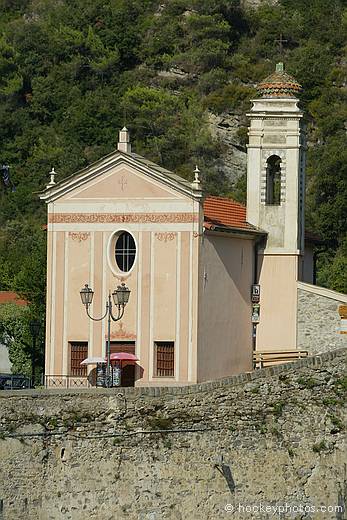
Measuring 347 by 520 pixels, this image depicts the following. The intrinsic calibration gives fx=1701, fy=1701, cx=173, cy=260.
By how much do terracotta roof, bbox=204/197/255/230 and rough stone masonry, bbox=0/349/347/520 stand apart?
735 cm

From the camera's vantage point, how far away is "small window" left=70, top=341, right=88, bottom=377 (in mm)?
43594

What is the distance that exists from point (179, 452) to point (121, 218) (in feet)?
28.3

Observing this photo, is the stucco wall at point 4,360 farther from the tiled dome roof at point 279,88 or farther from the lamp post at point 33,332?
the tiled dome roof at point 279,88

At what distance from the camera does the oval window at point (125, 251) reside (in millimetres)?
43562

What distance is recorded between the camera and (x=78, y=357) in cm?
4372

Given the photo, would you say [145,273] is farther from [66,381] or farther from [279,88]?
[279,88]

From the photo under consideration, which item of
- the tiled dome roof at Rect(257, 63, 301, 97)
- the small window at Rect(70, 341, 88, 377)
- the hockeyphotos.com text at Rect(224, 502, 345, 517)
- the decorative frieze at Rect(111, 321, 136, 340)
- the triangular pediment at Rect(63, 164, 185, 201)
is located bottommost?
the hockeyphotos.com text at Rect(224, 502, 345, 517)

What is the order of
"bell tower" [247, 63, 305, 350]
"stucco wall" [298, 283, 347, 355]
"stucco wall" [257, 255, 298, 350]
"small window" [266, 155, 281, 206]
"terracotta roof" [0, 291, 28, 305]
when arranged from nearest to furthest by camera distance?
1. "stucco wall" [298, 283, 347, 355]
2. "stucco wall" [257, 255, 298, 350]
3. "bell tower" [247, 63, 305, 350]
4. "small window" [266, 155, 281, 206]
5. "terracotta roof" [0, 291, 28, 305]

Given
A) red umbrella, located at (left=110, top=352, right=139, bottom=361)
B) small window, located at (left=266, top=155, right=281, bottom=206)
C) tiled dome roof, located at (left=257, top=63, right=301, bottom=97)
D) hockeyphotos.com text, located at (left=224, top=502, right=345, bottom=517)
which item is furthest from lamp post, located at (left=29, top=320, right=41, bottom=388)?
hockeyphotos.com text, located at (left=224, top=502, right=345, bottom=517)

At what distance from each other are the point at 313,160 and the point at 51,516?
155ft

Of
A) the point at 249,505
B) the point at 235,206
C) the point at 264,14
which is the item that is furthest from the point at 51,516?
the point at 264,14

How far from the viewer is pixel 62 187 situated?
4394 cm

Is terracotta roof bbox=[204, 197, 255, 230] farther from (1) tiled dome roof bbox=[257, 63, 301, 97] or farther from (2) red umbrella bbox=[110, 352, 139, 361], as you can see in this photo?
(2) red umbrella bbox=[110, 352, 139, 361]

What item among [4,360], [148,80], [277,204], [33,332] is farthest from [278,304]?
[148,80]
